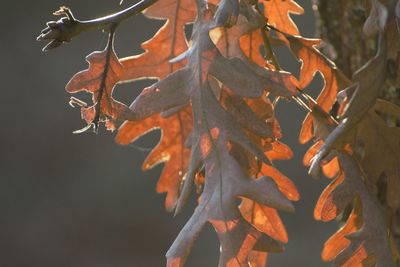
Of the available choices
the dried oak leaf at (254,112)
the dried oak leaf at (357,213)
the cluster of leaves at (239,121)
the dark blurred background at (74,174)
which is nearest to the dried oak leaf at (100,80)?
the cluster of leaves at (239,121)

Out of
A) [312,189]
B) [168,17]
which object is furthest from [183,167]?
[312,189]

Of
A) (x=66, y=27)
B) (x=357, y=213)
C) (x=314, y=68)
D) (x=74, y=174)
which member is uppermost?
(x=66, y=27)

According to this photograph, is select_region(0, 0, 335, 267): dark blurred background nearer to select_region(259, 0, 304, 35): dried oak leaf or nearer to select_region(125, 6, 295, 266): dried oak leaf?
select_region(259, 0, 304, 35): dried oak leaf

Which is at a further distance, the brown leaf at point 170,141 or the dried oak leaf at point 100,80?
the brown leaf at point 170,141

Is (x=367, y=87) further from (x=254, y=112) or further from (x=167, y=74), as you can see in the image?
(x=167, y=74)

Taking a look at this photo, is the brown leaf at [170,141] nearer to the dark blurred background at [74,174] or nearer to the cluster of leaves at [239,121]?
the cluster of leaves at [239,121]

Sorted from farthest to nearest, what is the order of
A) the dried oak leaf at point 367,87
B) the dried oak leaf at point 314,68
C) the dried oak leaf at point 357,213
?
the dried oak leaf at point 314,68, the dried oak leaf at point 357,213, the dried oak leaf at point 367,87

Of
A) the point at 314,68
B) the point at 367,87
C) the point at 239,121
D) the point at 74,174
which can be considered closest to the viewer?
the point at 367,87

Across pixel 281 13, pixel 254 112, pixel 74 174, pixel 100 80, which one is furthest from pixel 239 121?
pixel 74 174

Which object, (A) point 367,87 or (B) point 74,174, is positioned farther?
(B) point 74,174
